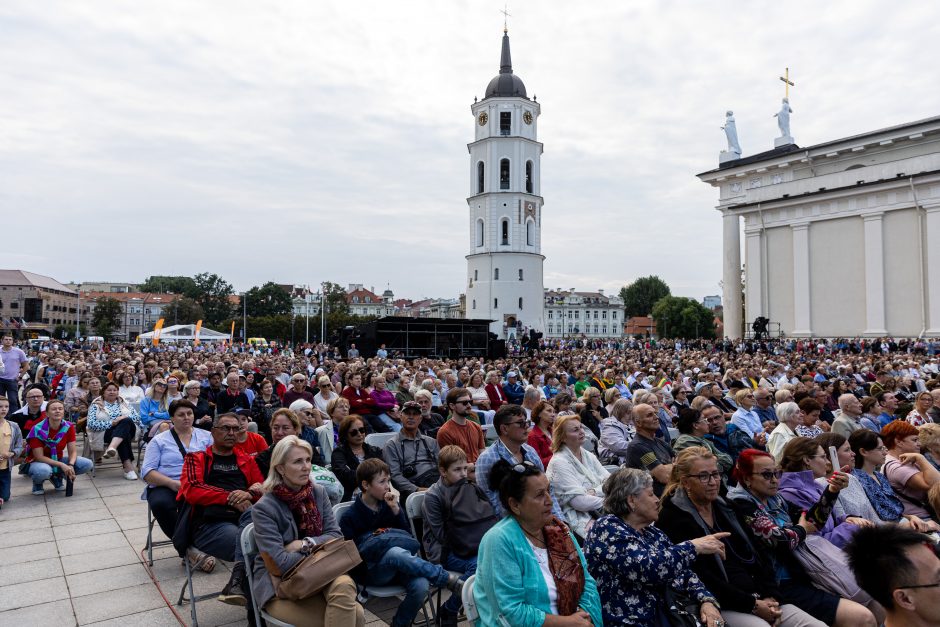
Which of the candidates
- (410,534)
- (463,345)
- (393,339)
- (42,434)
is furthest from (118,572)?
(463,345)

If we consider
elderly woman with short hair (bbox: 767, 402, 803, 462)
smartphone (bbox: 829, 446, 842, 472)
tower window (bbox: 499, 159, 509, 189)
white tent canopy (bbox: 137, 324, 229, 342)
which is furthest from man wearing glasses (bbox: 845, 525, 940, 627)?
tower window (bbox: 499, 159, 509, 189)

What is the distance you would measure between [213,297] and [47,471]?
108948mm

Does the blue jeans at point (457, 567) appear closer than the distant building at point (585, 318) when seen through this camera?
Yes

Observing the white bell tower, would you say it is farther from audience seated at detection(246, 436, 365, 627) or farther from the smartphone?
audience seated at detection(246, 436, 365, 627)

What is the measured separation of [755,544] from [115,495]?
7.60m

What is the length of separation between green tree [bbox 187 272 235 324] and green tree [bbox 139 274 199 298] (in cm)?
1478

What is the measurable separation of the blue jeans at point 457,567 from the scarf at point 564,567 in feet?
3.89

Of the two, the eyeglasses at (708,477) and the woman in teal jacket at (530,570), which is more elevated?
the eyeglasses at (708,477)

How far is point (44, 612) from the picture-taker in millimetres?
4297

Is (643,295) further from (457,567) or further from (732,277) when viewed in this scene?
(457,567)

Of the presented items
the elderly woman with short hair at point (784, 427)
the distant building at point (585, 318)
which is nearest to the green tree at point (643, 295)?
the distant building at point (585, 318)

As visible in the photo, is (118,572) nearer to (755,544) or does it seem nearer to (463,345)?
Result: (755,544)

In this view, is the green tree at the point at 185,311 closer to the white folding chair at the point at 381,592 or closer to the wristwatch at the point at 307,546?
the white folding chair at the point at 381,592

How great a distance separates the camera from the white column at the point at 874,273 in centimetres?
3195
